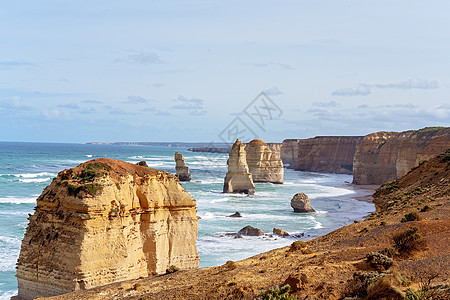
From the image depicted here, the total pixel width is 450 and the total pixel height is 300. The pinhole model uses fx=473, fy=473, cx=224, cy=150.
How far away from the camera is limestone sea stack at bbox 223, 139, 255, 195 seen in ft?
216

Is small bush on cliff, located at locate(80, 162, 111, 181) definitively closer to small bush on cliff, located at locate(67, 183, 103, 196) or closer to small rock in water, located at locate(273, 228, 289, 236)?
small bush on cliff, located at locate(67, 183, 103, 196)

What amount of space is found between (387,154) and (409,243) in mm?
73182

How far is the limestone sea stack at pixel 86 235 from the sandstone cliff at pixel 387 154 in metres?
54.5

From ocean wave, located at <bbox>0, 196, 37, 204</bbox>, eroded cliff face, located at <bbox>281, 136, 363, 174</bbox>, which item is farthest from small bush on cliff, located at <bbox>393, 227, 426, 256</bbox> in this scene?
eroded cliff face, located at <bbox>281, 136, 363, 174</bbox>

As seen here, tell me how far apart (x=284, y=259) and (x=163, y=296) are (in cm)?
510

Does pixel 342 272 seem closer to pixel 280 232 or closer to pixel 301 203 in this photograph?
pixel 280 232

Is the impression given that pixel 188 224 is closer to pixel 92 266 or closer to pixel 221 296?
pixel 92 266

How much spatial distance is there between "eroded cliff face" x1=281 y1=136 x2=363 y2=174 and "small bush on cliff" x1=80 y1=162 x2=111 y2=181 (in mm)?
109380

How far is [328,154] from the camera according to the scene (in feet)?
420

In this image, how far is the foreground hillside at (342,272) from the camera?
1037 cm

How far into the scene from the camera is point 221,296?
471 inches

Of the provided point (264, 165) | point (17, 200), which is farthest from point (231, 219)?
point (264, 165)

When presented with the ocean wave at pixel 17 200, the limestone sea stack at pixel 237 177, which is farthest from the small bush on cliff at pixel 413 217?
the limestone sea stack at pixel 237 177

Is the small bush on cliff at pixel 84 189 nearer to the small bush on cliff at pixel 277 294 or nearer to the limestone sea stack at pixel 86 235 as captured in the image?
the limestone sea stack at pixel 86 235
